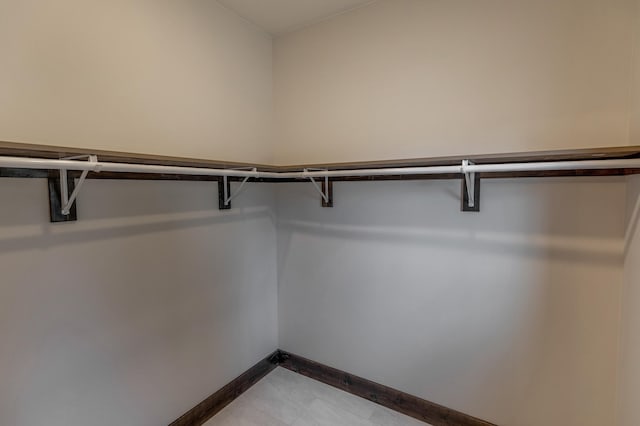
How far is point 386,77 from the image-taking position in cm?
180

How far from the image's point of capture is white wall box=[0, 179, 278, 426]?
1.14 meters

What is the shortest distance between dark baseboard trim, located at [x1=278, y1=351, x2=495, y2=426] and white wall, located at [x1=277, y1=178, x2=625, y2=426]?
0.05 m

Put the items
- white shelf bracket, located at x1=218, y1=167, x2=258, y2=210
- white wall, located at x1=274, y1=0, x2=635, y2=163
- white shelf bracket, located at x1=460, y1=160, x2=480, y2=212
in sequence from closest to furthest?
white wall, located at x1=274, y1=0, x2=635, y2=163, white shelf bracket, located at x1=460, y1=160, x2=480, y2=212, white shelf bracket, located at x1=218, y1=167, x2=258, y2=210

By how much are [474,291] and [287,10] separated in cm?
196

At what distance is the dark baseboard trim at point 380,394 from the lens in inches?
68.0

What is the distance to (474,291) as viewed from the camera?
1.62 meters

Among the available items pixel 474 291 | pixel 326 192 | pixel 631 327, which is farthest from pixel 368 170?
pixel 631 327

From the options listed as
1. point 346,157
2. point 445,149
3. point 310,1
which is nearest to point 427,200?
point 445,149

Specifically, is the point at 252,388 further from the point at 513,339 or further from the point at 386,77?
the point at 386,77

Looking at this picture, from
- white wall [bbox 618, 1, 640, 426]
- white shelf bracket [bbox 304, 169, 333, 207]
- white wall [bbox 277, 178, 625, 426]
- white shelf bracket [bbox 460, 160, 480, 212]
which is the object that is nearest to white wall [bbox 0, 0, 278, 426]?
white shelf bracket [bbox 304, 169, 333, 207]

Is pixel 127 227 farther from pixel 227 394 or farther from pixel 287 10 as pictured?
pixel 287 10

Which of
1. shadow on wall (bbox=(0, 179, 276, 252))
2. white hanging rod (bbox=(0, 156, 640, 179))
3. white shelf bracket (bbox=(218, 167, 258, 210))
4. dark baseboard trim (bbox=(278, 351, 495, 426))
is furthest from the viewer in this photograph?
white shelf bracket (bbox=(218, 167, 258, 210))

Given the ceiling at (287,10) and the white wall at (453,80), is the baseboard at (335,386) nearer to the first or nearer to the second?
the white wall at (453,80)

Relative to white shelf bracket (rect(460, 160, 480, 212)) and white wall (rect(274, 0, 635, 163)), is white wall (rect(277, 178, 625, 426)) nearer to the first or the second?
white shelf bracket (rect(460, 160, 480, 212))
